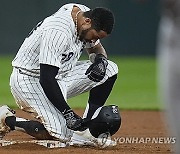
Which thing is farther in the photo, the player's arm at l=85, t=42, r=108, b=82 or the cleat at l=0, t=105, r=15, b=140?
the cleat at l=0, t=105, r=15, b=140

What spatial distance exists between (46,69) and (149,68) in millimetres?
11557

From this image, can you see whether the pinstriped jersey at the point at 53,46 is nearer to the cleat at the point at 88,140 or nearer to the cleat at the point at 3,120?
the cleat at the point at 3,120

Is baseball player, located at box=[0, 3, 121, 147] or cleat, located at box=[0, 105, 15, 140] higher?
baseball player, located at box=[0, 3, 121, 147]

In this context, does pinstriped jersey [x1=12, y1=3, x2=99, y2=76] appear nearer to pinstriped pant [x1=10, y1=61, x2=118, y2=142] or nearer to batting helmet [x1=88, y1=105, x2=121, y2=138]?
pinstriped pant [x1=10, y1=61, x2=118, y2=142]

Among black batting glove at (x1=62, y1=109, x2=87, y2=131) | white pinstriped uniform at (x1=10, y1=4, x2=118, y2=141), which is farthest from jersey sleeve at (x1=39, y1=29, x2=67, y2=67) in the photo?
black batting glove at (x1=62, y1=109, x2=87, y2=131)

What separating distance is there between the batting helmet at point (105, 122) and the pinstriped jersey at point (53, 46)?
0.53 metres

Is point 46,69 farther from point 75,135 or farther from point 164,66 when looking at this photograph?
point 164,66

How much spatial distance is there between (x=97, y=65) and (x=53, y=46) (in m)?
0.56

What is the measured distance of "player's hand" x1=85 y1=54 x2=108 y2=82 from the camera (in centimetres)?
573

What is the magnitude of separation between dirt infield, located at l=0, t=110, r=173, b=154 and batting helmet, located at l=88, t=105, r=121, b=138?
155mm

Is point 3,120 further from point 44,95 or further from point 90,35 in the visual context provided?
point 90,35

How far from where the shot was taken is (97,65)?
5762 mm

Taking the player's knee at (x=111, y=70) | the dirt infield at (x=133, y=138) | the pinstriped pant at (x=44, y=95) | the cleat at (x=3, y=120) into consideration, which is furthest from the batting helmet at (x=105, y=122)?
the cleat at (x=3, y=120)

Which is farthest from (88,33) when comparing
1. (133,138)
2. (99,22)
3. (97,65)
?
(133,138)
